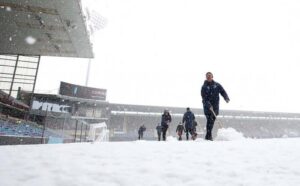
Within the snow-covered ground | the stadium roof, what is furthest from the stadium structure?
the snow-covered ground

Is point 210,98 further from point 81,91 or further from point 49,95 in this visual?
point 81,91

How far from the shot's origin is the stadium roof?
1497 centimetres

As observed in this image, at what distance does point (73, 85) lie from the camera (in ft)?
130

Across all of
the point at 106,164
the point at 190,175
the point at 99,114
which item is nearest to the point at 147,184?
the point at 190,175

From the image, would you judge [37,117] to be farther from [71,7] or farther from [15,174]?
[15,174]

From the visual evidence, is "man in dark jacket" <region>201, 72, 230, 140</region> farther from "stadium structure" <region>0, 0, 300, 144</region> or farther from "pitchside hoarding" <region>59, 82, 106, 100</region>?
"pitchside hoarding" <region>59, 82, 106, 100</region>

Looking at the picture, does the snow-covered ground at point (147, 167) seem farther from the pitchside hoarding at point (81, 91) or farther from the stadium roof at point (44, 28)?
the pitchside hoarding at point (81, 91)

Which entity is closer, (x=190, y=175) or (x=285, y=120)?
(x=190, y=175)

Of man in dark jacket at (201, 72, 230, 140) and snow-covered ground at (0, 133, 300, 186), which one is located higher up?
man in dark jacket at (201, 72, 230, 140)

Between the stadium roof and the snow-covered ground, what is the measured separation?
10.7 meters

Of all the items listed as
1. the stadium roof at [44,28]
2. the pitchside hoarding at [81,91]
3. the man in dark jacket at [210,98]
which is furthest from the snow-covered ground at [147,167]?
the pitchside hoarding at [81,91]

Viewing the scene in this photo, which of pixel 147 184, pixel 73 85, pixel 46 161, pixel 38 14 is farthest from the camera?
pixel 73 85

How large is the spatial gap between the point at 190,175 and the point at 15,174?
2.12 meters

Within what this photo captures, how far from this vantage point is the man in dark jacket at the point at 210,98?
27.7 ft
